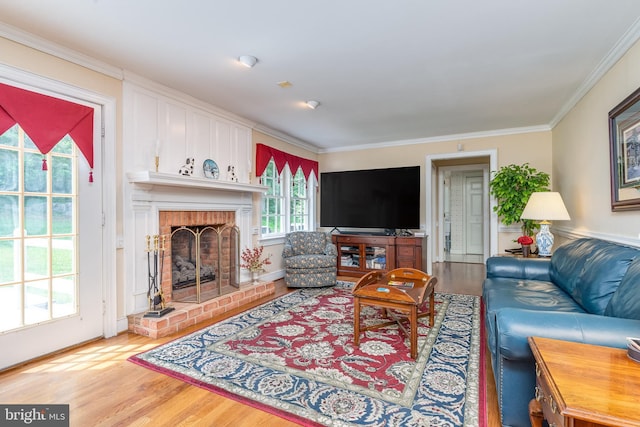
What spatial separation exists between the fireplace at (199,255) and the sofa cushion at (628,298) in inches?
131

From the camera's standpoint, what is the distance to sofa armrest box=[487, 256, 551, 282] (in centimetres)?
298

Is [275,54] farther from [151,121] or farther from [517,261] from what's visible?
[517,261]

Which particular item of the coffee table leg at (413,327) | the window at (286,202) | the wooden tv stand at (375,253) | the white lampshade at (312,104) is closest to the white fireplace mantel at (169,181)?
the window at (286,202)

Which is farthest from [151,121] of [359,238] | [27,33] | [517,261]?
[517,261]

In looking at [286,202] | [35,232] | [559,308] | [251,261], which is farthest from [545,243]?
[35,232]

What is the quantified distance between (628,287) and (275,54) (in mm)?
2799

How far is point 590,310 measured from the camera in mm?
1957

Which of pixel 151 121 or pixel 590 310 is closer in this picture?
pixel 590 310

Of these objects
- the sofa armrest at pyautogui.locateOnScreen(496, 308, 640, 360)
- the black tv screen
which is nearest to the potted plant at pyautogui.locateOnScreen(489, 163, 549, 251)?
the black tv screen

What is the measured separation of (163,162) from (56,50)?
1208mm

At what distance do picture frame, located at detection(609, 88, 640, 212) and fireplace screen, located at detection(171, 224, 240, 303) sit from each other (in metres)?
3.77

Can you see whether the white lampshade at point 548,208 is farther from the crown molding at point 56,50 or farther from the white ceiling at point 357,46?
the crown molding at point 56,50

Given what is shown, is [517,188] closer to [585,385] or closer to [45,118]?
[585,385]

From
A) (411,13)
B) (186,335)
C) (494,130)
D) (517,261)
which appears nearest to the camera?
(411,13)
